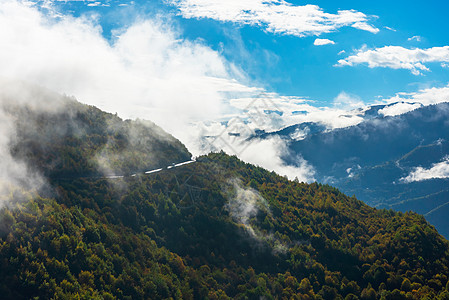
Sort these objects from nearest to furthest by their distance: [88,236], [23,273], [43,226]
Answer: [23,273] < [43,226] < [88,236]

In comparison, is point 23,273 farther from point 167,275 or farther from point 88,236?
point 167,275

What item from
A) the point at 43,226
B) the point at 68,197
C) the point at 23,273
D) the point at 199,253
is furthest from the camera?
the point at 199,253

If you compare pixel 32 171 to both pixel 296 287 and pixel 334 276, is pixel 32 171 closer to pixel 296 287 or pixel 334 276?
pixel 296 287

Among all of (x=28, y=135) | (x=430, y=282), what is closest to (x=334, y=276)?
(x=430, y=282)

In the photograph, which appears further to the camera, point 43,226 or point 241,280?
point 241,280

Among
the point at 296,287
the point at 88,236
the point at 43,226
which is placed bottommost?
the point at 296,287

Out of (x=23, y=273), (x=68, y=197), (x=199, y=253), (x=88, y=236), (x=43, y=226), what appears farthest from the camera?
(x=199, y=253)

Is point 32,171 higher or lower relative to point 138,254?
higher

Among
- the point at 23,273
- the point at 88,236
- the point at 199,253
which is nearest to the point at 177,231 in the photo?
the point at 199,253

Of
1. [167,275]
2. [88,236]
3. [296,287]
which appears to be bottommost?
[296,287]

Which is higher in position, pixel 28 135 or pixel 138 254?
pixel 28 135
